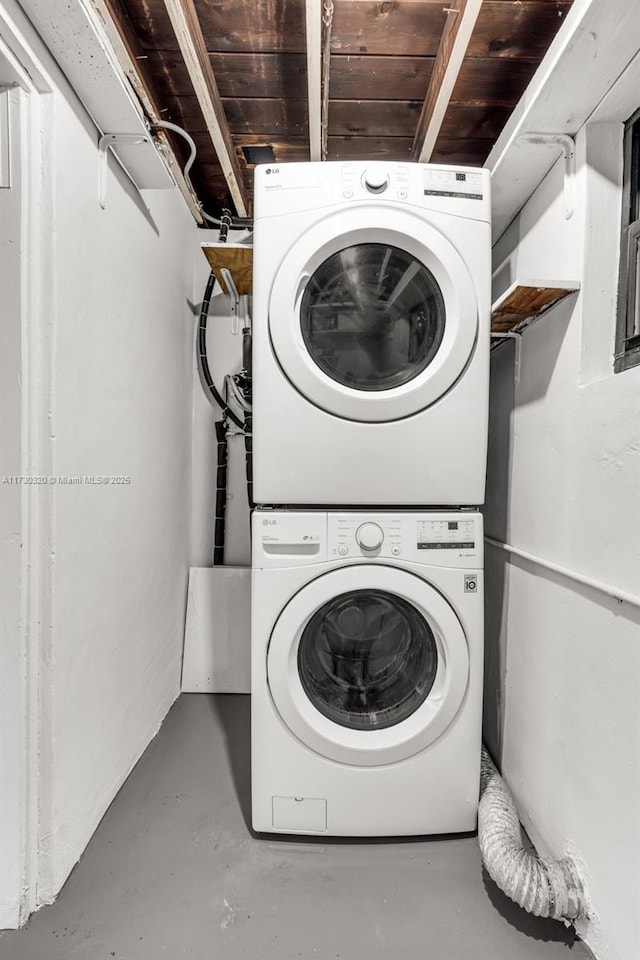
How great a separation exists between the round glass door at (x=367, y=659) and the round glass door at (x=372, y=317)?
2.12ft

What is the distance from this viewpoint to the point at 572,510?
3.87 feet

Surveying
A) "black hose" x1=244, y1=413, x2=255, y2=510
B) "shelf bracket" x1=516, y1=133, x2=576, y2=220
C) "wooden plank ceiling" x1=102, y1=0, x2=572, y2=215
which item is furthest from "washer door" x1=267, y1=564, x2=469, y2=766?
"wooden plank ceiling" x1=102, y1=0, x2=572, y2=215

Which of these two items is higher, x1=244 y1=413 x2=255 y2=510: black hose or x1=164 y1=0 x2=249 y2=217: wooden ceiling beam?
x1=164 y1=0 x2=249 y2=217: wooden ceiling beam

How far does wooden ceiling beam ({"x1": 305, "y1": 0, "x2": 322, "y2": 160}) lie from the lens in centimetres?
113

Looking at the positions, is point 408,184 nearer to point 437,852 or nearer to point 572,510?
point 572,510

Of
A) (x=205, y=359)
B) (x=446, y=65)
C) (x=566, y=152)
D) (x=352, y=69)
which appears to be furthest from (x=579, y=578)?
(x=205, y=359)

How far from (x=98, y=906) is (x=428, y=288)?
175 centimetres

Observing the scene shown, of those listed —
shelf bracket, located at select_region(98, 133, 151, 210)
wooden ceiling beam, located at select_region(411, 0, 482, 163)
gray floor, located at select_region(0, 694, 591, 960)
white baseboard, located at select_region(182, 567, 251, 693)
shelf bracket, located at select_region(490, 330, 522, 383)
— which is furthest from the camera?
white baseboard, located at select_region(182, 567, 251, 693)

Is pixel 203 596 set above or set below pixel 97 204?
below

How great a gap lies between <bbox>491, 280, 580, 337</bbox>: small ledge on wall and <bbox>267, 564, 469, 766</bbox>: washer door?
2.57 ft

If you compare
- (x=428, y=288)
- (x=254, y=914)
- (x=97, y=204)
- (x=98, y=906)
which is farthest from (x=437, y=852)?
(x=97, y=204)

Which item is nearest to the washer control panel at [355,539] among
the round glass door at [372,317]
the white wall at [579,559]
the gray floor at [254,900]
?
the white wall at [579,559]

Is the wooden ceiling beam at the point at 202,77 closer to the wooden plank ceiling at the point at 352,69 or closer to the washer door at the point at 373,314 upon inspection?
the wooden plank ceiling at the point at 352,69

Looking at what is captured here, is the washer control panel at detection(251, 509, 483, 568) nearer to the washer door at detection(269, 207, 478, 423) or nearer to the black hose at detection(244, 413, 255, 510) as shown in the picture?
the washer door at detection(269, 207, 478, 423)
